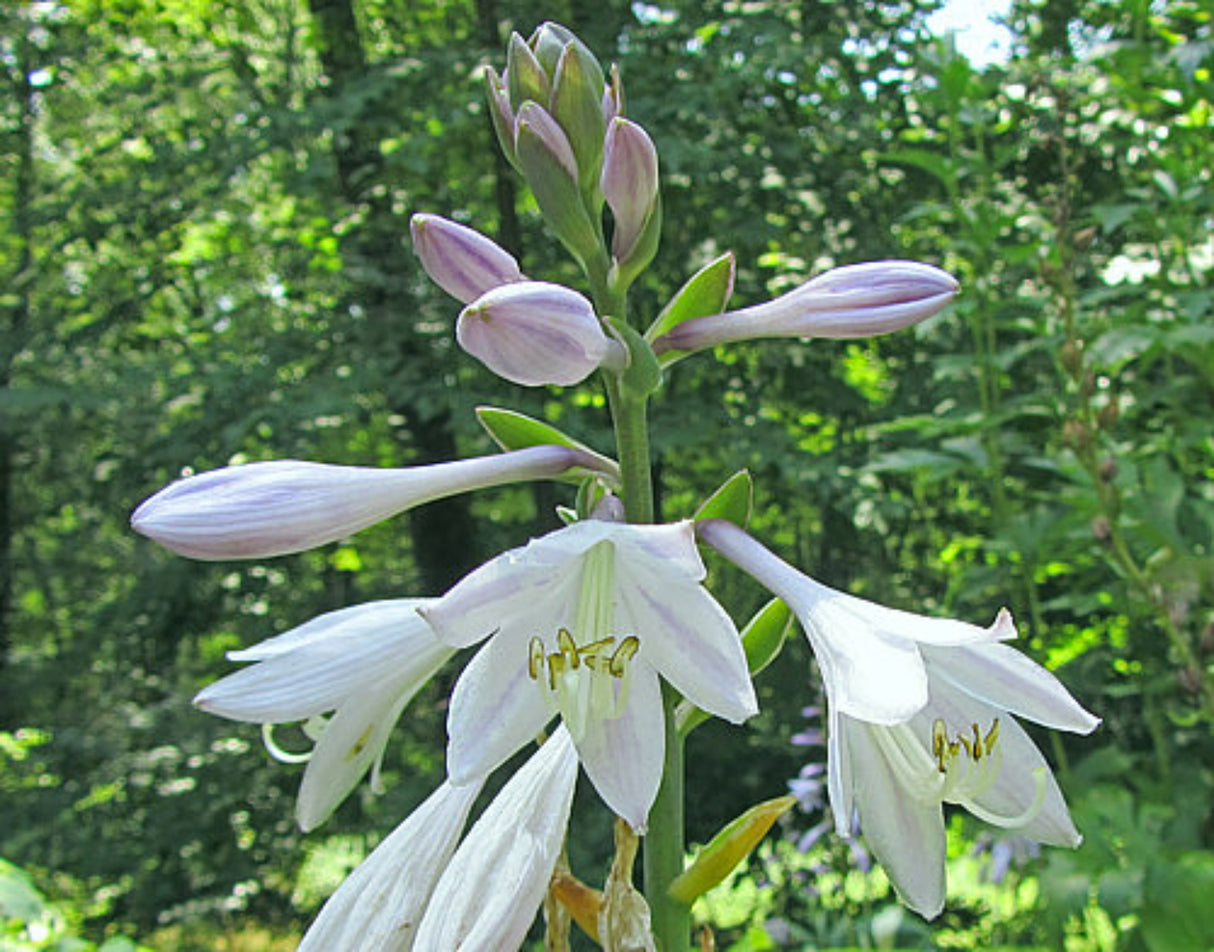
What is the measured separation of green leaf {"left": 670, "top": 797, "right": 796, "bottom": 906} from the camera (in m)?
1.18

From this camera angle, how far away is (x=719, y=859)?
118 cm

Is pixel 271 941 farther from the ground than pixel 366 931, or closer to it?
closer to it

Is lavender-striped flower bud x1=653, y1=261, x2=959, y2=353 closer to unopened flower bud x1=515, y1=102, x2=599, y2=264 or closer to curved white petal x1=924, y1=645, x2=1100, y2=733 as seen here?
unopened flower bud x1=515, y1=102, x2=599, y2=264

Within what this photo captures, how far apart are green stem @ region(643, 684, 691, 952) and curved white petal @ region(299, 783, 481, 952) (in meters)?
0.21

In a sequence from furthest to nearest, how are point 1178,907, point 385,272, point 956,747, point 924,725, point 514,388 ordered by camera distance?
point 385,272 → point 514,388 → point 1178,907 → point 924,725 → point 956,747

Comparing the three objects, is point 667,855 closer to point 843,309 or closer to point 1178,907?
point 843,309

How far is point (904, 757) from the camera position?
1.17m

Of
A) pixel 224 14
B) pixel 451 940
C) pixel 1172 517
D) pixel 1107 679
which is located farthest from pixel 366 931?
pixel 224 14

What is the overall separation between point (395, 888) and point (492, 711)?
0.28 meters

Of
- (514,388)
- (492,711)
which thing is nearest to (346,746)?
(492,711)

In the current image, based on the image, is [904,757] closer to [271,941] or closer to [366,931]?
[366,931]

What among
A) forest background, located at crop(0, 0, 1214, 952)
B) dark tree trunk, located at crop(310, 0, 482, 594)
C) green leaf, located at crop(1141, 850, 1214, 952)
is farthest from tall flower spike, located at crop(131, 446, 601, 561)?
dark tree trunk, located at crop(310, 0, 482, 594)

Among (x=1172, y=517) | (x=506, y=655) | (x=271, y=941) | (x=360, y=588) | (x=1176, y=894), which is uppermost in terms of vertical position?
(x=506, y=655)

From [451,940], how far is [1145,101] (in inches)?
132
